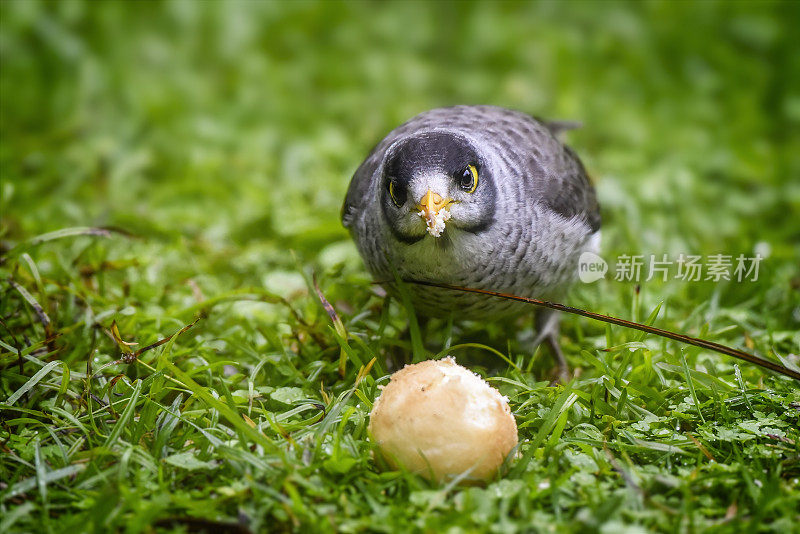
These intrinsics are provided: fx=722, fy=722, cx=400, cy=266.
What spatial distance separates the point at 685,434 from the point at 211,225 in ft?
11.7

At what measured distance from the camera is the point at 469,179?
2936mm

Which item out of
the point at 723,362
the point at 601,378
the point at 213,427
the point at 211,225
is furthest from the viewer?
the point at 211,225

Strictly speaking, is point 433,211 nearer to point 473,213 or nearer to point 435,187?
point 435,187

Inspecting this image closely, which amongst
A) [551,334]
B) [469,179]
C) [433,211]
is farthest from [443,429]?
[551,334]

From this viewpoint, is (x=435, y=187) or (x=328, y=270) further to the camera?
(x=328, y=270)

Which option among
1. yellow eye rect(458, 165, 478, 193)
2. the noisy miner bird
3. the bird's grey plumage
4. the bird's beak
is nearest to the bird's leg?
the noisy miner bird

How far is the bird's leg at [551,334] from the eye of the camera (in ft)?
11.7

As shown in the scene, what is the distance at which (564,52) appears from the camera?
649cm

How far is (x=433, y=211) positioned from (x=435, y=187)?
0.35 feet

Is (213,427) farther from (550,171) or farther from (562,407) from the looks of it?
(550,171)

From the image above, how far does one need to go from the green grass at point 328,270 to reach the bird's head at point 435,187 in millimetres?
540

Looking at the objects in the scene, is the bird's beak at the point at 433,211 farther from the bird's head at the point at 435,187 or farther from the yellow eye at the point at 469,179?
the yellow eye at the point at 469,179

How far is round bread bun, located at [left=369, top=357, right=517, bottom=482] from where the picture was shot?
7.65 ft

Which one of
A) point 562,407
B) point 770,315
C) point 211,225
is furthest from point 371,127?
point 562,407
